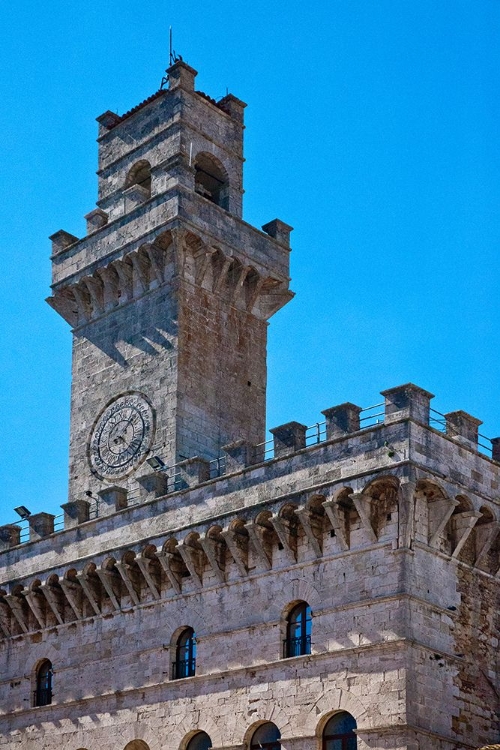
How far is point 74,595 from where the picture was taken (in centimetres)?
3691

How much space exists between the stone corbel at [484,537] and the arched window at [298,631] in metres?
4.07

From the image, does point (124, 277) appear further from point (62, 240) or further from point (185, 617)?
point (185, 617)

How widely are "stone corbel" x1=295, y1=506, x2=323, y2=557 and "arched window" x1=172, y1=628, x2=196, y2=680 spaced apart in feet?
14.5

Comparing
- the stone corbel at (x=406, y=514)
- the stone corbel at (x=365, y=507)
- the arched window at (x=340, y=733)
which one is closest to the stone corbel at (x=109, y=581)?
the arched window at (x=340, y=733)

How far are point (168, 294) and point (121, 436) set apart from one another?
4.26m

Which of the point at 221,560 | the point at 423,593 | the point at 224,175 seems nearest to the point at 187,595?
the point at 221,560

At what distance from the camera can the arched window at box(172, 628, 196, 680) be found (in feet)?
110

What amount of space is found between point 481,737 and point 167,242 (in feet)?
55.3

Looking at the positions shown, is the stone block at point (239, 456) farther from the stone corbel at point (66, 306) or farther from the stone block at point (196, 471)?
the stone corbel at point (66, 306)

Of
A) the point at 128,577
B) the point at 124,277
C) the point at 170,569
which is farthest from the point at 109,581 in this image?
the point at 124,277

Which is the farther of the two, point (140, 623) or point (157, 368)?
point (157, 368)

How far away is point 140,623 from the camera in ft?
115

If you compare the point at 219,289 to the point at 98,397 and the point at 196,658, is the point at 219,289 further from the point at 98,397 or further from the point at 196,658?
the point at 196,658

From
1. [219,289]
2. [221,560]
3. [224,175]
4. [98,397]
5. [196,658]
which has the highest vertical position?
[224,175]
